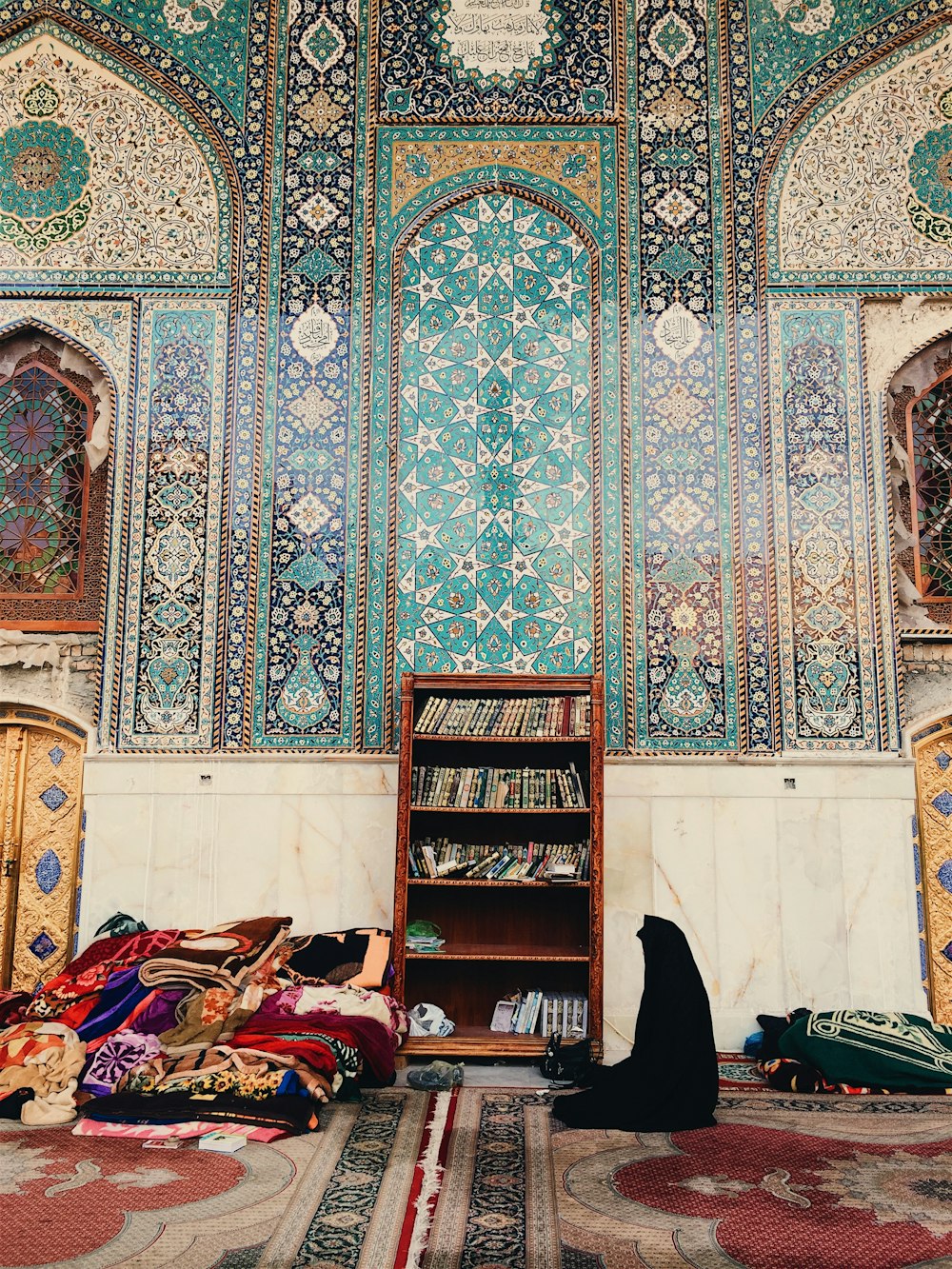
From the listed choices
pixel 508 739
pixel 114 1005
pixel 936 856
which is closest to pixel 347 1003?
pixel 114 1005

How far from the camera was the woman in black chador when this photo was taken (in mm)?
3902

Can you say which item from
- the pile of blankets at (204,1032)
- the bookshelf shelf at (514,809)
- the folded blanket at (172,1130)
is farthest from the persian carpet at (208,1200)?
the bookshelf shelf at (514,809)

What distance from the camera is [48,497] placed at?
6.07 meters

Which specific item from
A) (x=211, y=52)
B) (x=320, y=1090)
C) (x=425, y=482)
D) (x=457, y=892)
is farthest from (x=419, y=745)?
(x=211, y=52)

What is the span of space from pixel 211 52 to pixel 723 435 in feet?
11.4

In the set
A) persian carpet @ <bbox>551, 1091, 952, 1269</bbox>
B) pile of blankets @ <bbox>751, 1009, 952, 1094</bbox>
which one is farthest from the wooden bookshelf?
persian carpet @ <bbox>551, 1091, 952, 1269</bbox>

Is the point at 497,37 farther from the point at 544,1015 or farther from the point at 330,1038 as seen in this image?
the point at 330,1038

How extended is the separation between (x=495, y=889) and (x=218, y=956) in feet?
4.73

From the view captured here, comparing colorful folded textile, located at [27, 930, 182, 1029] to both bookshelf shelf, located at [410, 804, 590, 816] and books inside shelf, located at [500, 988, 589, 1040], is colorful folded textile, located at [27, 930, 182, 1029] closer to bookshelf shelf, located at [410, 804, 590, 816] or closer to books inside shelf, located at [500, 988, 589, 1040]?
bookshelf shelf, located at [410, 804, 590, 816]

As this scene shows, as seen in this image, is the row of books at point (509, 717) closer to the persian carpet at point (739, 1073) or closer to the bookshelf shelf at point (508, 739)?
the bookshelf shelf at point (508, 739)

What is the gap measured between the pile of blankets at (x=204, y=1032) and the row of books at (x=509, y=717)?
3.28 feet

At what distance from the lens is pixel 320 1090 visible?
4047mm

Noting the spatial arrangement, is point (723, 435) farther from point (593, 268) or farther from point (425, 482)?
point (425, 482)

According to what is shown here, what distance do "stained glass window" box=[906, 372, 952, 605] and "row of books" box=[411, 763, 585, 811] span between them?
6.99ft
